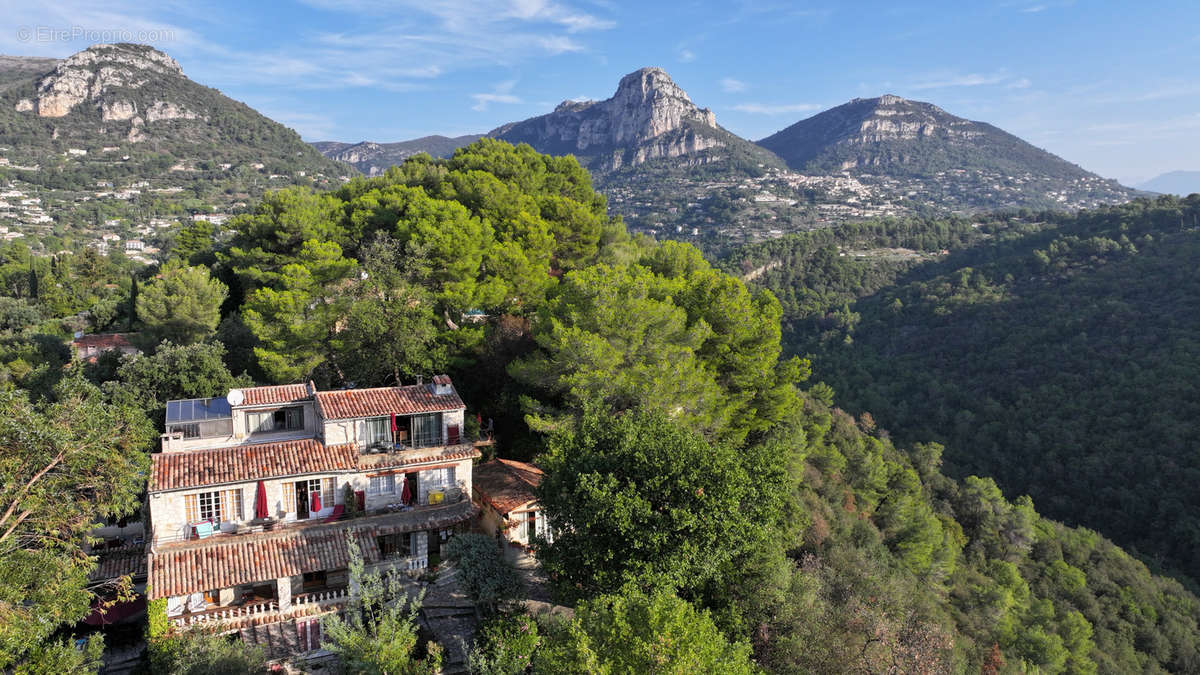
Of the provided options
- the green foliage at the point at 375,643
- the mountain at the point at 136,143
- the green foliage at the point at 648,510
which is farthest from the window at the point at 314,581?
the mountain at the point at 136,143

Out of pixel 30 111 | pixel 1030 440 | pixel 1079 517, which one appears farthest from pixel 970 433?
pixel 30 111

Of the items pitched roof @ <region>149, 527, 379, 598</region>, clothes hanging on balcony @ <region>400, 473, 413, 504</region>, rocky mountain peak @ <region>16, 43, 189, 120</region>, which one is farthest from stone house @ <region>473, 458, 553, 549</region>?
rocky mountain peak @ <region>16, 43, 189, 120</region>

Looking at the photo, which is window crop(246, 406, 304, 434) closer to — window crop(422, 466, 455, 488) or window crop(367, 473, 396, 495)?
window crop(367, 473, 396, 495)

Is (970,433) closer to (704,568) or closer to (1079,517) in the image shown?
(1079,517)

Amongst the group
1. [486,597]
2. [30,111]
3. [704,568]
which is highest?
[30,111]

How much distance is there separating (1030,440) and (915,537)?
35.0 m

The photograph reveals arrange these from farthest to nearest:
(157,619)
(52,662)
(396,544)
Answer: (396,544), (157,619), (52,662)

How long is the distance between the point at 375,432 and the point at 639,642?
42.9 feet

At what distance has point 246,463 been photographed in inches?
759

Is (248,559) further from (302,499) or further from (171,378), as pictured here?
(171,378)

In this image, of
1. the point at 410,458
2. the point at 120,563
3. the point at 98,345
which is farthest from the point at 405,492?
the point at 98,345

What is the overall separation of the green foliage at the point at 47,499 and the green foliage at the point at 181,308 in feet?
64.9

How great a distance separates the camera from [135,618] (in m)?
17.6

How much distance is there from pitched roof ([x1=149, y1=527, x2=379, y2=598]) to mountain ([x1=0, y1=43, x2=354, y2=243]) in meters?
149
